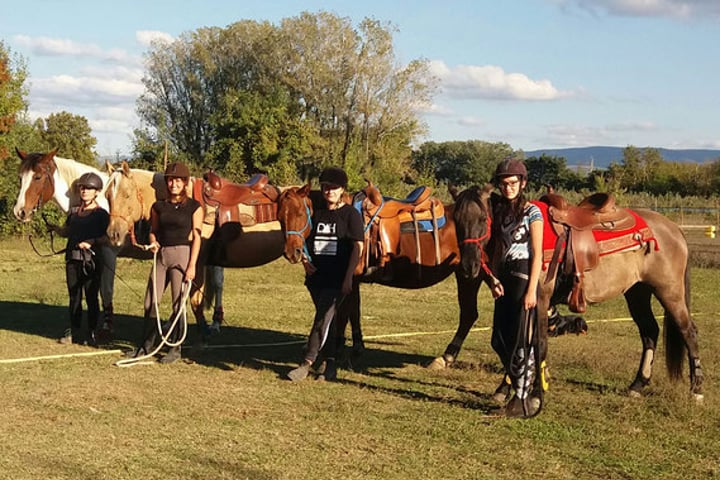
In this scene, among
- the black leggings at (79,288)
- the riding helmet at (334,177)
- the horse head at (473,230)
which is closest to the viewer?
the horse head at (473,230)

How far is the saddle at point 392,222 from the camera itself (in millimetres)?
8000

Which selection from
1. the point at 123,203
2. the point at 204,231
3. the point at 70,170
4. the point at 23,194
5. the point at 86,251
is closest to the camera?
the point at 123,203

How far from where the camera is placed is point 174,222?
312 inches

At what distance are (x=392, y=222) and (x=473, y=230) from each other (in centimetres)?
185

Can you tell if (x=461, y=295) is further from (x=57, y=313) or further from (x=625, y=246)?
(x=57, y=313)

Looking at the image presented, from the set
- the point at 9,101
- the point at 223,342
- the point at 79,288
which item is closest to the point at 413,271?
the point at 223,342

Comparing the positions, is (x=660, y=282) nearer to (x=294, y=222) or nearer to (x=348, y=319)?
(x=348, y=319)

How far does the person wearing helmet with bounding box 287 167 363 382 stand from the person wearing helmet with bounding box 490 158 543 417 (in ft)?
4.77

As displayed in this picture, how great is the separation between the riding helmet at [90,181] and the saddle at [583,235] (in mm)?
5128

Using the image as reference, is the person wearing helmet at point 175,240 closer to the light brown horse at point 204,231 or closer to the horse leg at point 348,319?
the light brown horse at point 204,231

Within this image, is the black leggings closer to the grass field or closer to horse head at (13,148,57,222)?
the grass field

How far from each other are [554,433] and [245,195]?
472 cm

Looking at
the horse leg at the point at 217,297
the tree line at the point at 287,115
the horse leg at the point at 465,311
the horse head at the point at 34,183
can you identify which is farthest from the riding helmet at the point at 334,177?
the tree line at the point at 287,115

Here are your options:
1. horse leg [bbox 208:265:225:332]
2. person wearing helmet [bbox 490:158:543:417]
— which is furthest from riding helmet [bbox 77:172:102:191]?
person wearing helmet [bbox 490:158:543:417]
